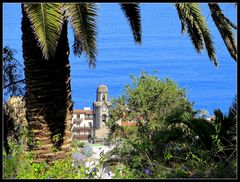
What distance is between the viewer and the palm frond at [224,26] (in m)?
7.46

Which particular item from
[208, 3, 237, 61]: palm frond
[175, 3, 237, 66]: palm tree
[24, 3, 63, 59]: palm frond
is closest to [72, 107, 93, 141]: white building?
[175, 3, 237, 66]: palm tree

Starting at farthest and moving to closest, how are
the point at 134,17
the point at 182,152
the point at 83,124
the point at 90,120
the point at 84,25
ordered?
the point at 90,120, the point at 83,124, the point at 134,17, the point at 182,152, the point at 84,25

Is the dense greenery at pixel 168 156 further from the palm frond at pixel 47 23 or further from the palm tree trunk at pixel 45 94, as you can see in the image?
the palm frond at pixel 47 23

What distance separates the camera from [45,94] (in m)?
7.23

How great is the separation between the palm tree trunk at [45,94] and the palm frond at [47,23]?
0.94 m

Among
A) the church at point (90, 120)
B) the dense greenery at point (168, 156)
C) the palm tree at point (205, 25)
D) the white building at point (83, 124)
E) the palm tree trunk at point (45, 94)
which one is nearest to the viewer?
the dense greenery at point (168, 156)

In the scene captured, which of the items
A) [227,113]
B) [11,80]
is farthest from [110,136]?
[227,113]

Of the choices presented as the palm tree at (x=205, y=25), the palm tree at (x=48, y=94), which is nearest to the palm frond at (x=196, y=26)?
the palm tree at (x=205, y=25)

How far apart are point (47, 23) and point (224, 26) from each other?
2.91 metres

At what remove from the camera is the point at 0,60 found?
6.46 m

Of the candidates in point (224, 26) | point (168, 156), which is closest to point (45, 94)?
point (168, 156)

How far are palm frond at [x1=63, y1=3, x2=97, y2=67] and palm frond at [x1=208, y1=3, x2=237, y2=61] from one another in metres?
2.09

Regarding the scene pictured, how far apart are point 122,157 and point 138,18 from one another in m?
2.14

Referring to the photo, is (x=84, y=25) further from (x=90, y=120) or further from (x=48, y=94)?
(x=90, y=120)
